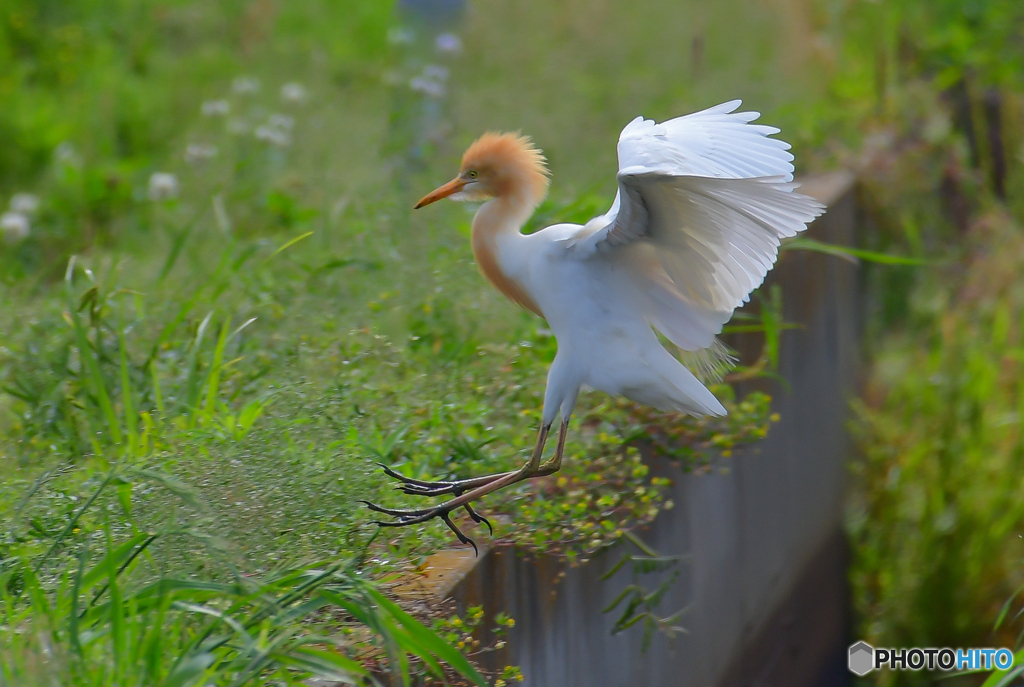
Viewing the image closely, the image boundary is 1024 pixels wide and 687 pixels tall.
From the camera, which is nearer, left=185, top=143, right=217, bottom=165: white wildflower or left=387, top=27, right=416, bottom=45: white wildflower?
left=185, top=143, right=217, bottom=165: white wildflower

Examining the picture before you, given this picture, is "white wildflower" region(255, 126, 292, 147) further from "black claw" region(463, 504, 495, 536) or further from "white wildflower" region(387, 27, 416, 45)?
"black claw" region(463, 504, 495, 536)

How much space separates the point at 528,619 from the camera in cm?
239

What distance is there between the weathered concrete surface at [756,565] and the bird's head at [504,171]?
0.92 metres

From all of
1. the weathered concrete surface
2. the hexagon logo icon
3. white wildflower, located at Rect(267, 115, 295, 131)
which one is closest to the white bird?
the weathered concrete surface

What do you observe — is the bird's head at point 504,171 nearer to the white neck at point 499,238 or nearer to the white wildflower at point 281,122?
the white neck at point 499,238

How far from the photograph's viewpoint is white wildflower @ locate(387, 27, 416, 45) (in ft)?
18.4

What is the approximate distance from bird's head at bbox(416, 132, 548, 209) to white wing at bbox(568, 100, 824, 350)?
0.79ft

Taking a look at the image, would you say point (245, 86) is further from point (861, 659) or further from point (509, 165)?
point (861, 659)

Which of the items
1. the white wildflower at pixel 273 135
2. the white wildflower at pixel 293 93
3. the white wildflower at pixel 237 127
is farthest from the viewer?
the white wildflower at pixel 293 93

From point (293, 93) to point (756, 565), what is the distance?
11.1 feet

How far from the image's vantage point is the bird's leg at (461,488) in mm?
2340

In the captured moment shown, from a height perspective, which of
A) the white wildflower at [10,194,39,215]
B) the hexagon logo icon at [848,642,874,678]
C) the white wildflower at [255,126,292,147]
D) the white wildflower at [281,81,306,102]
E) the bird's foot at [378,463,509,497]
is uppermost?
the white wildflower at [281,81,306,102]

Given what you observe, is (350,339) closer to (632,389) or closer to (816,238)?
(632,389)

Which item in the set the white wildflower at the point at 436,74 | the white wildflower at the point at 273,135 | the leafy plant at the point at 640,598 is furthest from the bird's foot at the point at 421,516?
the white wildflower at the point at 273,135
